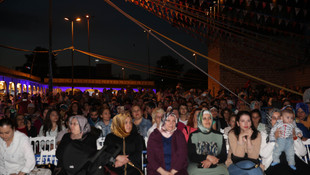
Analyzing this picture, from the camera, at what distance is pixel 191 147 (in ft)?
14.7

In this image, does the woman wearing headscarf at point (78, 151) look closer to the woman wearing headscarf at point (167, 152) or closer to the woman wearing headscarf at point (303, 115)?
the woman wearing headscarf at point (167, 152)

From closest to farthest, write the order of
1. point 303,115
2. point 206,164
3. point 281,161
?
→ point 206,164 < point 281,161 < point 303,115

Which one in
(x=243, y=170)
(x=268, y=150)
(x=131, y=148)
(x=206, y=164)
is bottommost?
(x=243, y=170)

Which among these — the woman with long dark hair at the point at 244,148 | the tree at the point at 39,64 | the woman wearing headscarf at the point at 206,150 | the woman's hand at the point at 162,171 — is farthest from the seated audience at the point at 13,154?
the tree at the point at 39,64

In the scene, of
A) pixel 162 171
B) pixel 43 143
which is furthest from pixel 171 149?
pixel 43 143

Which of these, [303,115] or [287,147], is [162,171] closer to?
[287,147]


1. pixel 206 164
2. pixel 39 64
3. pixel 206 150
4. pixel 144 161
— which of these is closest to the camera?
pixel 206 164

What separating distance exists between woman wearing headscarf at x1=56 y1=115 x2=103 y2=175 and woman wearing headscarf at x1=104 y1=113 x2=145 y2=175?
368mm

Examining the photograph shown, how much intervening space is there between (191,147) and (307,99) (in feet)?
17.2

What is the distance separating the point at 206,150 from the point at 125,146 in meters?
1.31

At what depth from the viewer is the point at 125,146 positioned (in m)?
4.56

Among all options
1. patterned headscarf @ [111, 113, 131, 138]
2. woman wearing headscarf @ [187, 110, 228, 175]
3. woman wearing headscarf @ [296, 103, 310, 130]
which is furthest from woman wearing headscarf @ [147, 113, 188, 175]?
woman wearing headscarf @ [296, 103, 310, 130]

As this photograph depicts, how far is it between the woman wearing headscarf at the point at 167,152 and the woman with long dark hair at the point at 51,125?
297 cm

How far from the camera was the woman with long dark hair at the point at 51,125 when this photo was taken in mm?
6438
